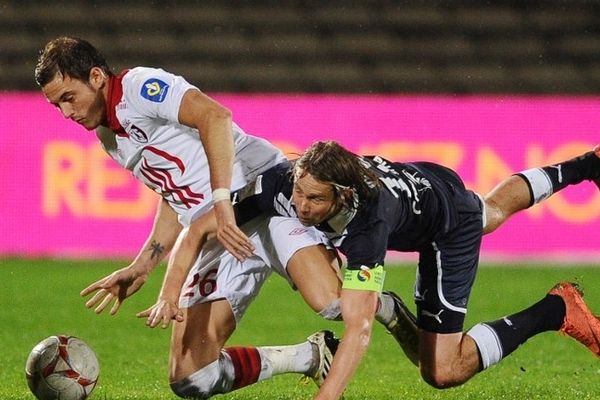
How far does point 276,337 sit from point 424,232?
103 inches

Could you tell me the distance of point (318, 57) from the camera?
13.2 metres

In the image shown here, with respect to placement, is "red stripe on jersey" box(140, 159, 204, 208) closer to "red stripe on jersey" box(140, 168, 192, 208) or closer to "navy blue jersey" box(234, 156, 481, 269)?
"red stripe on jersey" box(140, 168, 192, 208)

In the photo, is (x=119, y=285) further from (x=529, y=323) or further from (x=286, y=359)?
(x=529, y=323)

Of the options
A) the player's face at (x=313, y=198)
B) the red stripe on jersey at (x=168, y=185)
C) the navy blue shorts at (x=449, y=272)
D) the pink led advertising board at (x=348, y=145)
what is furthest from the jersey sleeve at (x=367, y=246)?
the pink led advertising board at (x=348, y=145)

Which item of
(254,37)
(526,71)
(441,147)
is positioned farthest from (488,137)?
(254,37)

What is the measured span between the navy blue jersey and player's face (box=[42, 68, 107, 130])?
0.66 metres

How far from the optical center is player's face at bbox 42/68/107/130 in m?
4.78

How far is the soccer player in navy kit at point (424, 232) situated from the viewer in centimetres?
425

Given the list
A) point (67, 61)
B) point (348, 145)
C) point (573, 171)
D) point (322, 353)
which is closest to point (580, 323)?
point (573, 171)

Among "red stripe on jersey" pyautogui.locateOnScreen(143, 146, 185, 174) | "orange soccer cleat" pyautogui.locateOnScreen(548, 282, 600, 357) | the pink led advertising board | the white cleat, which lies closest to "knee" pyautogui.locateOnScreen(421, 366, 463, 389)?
the white cleat

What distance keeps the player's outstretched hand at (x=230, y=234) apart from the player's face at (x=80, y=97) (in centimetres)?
71

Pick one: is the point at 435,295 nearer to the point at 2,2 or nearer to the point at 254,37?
the point at 254,37

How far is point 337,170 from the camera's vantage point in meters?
4.27

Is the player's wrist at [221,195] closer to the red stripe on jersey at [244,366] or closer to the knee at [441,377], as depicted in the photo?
the red stripe on jersey at [244,366]
